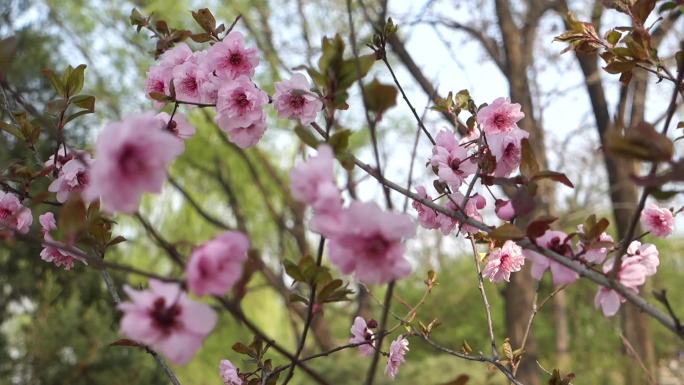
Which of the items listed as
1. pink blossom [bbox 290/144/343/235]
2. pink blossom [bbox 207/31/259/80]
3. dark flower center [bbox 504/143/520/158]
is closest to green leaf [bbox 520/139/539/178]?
dark flower center [bbox 504/143/520/158]

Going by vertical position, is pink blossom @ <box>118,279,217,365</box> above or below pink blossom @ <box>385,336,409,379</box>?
above

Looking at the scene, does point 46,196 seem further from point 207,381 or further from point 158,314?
point 207,381

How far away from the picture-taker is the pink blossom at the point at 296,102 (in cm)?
101

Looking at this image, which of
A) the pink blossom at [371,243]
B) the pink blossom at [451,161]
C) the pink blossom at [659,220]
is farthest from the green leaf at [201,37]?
the pink blossom at [659,220]

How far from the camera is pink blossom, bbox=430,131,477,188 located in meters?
1.02

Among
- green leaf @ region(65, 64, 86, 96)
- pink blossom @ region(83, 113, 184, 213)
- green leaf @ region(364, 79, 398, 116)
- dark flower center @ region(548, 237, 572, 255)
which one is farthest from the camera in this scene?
green leaf @ region(65, 64, 86, 96)

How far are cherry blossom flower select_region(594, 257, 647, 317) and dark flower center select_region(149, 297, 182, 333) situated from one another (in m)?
0.48

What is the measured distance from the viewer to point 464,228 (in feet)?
3.52

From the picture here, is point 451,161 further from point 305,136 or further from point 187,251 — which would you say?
point 187,251

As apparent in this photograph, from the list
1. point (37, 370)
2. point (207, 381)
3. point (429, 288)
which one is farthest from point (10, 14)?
point (429, 288)

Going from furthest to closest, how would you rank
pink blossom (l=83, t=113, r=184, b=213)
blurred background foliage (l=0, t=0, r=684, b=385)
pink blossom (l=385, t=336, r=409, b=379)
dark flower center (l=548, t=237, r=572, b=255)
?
blurred background foliage (l=0, t=0, r=684, b=385) → pink blossom (l=385, t=336, r=409, b=379) → dark flower center (l=548, t=237, r=572, b=255) → pink blossom (l=83, t=113, r=184, b=213)

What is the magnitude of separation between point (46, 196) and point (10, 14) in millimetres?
5658

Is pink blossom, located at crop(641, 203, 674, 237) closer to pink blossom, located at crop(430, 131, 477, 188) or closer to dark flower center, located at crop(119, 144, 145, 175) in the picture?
Answer: pink blossom, located at crop(430, 131, 477, 188)

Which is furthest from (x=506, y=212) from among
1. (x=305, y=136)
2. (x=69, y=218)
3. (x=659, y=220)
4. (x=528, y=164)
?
(x=69, y=218)
